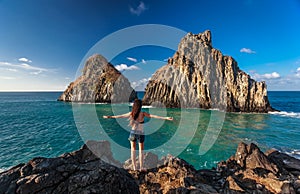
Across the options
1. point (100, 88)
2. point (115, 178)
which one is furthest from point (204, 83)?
point (100, 88)

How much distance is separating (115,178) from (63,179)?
134cm

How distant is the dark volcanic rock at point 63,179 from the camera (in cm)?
333

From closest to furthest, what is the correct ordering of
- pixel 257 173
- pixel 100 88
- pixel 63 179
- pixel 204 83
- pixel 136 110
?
pixel 63 179 → pixel 136 110 → pixel 257 173 → pixel 204 83 → pixel 100 88

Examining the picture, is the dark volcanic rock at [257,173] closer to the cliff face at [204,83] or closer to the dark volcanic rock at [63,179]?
Answer: the dark volcanic rock at [63,179]

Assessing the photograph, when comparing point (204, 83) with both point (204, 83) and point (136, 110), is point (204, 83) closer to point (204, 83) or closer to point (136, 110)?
point (204, 83)

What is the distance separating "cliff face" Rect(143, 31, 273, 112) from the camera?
4853 centimetres

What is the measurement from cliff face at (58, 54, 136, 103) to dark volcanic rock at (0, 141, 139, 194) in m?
77.9

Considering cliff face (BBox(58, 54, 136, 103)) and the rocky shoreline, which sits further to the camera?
cliff face (BBox(58, 54, 136, 103))

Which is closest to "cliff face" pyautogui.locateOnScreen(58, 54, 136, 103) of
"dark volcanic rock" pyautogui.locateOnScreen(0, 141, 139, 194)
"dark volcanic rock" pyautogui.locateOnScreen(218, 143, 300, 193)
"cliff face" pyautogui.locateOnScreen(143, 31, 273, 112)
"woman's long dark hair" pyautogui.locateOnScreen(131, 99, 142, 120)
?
"cliff face" pyautogui.locateOnScreen(143, 31, 273, 112)

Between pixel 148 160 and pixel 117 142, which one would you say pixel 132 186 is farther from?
pixel 117 142

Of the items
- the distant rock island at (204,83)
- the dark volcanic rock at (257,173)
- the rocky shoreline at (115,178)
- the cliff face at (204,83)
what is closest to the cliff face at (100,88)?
the distant rock island at (204,83)

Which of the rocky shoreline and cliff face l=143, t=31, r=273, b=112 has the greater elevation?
cliff face l=143, t=31, r=273, b=112

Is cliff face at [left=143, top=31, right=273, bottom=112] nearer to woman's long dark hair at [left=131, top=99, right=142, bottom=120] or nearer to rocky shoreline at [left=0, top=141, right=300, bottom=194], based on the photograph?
rocky shoreline at [left=0, top=141, right=300, bottom=194]

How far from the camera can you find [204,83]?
5544cm
